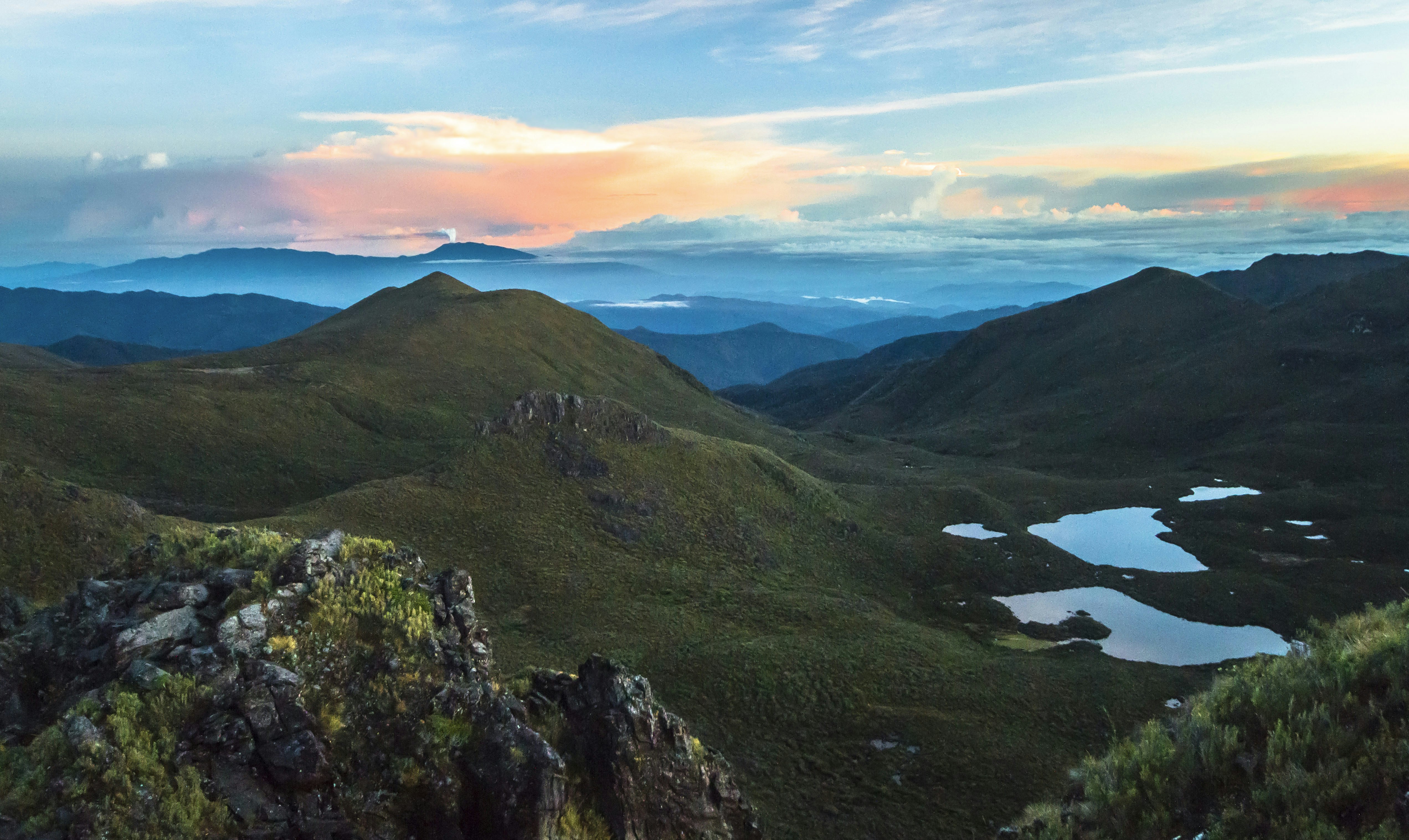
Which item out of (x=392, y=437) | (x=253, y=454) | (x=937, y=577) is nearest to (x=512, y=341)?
(x=392, y=437)

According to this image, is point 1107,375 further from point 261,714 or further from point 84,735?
point 84,735

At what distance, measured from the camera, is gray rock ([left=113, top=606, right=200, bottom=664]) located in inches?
476

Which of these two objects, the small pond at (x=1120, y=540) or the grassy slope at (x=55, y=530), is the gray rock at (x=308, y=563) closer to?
the grassy slope at (x=55, y=530)

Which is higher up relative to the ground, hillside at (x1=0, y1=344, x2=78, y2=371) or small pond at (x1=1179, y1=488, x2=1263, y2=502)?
hillside at (x1=0, y1=344, x2=78, y2=371)

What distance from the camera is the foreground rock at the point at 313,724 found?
1045 centimetres

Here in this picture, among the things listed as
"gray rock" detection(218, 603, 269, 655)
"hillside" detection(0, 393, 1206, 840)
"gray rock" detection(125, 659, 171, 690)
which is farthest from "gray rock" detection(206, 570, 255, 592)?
"gray rock" detection(125, 659, 171, 690)

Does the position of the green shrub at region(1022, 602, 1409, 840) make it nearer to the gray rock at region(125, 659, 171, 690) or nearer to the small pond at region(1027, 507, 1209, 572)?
the gray rock at region(125, 659, 171, 690)

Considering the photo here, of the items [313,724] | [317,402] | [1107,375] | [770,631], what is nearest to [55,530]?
[313,724]

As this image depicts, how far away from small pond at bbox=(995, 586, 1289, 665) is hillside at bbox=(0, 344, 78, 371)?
177m

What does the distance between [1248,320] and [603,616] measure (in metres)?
180

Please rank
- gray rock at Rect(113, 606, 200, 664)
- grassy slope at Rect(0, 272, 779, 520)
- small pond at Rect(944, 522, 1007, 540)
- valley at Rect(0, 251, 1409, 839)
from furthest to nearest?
small pond at Rect(944, 522, 1007, 540) → grassy slope at Rect(0, 272, 779, 520) → valley at Rect(0, 251, 1409, 839) → gray rock at Rect(113, 606, 200, 664)

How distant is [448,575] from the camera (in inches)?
664

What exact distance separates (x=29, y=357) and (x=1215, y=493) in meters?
247

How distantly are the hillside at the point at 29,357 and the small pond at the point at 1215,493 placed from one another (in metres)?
195
